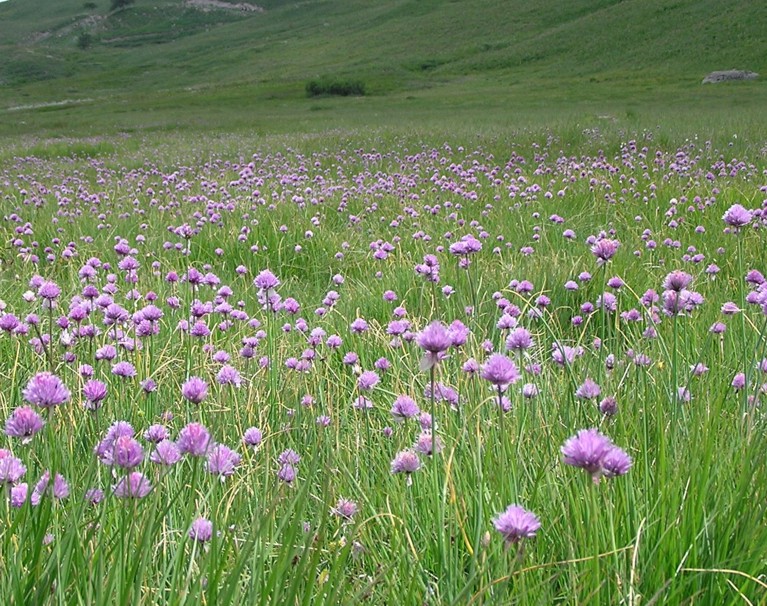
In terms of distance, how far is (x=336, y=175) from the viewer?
11.0 m

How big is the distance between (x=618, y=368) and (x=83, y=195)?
25.1 ft

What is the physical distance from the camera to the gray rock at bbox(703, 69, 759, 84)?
38.3m

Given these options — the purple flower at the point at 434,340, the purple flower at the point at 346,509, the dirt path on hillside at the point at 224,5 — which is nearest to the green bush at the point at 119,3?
the dirt path on hillside at the point at 224,5

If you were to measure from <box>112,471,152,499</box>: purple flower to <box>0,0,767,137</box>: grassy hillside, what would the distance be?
98.8 ft

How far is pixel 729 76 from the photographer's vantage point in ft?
126

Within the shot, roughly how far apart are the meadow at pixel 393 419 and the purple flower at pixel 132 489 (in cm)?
2

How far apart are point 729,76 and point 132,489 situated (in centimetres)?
4382

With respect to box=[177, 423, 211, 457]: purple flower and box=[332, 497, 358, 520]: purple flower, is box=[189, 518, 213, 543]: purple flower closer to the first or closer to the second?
box=[177, 423, 211, 457]: purple flower

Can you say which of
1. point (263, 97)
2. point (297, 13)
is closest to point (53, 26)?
point (297, 13)

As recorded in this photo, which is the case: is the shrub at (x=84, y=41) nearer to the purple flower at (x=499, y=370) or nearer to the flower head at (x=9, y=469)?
the flower head at (x=9, y=469)

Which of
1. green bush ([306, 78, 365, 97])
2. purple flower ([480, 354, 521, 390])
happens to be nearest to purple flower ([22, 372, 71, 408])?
purple flower ([480, 354, 521, 390])

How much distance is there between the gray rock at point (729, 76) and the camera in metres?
38.3

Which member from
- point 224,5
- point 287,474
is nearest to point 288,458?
point 287,474

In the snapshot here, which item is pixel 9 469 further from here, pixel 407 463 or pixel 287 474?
pixel 407 463
